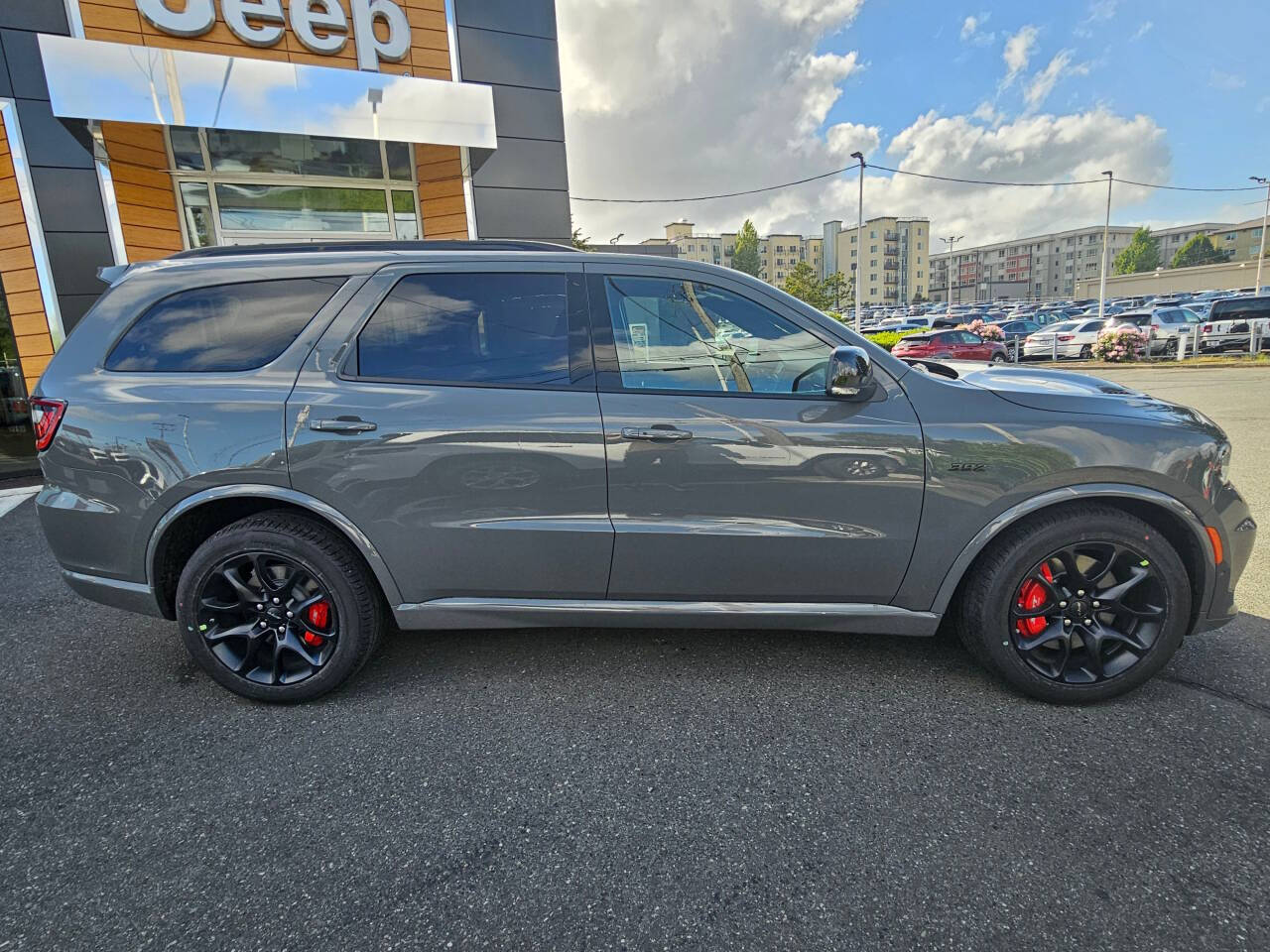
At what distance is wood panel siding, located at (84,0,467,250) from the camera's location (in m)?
7.42

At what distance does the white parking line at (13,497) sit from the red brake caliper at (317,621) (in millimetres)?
5267

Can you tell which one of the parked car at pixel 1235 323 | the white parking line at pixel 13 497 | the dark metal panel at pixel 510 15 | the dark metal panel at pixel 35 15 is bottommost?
the white parking line at pixel 13 497

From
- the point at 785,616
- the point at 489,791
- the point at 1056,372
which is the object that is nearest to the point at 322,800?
the point at 489,791

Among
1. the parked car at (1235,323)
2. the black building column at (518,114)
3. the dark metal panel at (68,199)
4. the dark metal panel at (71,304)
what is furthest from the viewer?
the parked car at (1235,323)

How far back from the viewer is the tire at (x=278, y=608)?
2666 mm

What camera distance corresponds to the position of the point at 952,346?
2052cm

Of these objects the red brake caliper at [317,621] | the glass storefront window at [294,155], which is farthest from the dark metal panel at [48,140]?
the red brake caliper at [317,621]

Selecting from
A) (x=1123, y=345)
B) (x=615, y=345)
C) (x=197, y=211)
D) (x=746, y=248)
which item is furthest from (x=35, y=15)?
(x=746, y=248)

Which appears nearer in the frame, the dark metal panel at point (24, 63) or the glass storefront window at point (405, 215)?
the dark metal panel at point (24, 63)

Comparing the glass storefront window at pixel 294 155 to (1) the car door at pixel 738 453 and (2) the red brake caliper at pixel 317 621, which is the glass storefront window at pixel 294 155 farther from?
(1) the car door at pixel 738 453

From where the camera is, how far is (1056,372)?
3.08 meters

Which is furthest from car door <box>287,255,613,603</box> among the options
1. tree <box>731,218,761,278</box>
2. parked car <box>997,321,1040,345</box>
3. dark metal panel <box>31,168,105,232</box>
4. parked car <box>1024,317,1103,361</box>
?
tree <box>731,218,761,278</box>

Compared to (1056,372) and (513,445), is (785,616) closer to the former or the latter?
(513,445)

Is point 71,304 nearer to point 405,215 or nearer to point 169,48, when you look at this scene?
point 169,48
